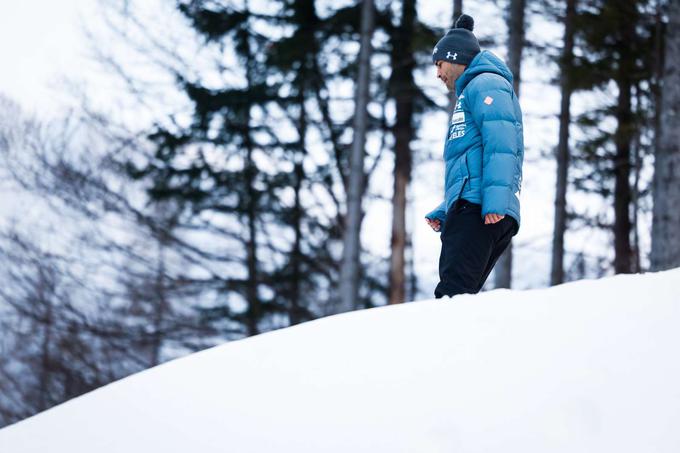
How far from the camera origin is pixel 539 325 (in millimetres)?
2543

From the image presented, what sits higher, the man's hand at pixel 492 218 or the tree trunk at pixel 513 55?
the tree trunk at pixel 513 55

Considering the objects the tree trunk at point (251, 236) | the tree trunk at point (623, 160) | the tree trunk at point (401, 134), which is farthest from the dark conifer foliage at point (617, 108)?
the tree trunk at point (251, 236)

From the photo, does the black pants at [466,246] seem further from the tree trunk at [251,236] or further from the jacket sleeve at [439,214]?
the tree trunk at [251,236]

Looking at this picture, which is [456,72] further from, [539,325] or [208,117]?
[208,117]

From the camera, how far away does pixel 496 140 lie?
3377 mm

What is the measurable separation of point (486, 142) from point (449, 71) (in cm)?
50

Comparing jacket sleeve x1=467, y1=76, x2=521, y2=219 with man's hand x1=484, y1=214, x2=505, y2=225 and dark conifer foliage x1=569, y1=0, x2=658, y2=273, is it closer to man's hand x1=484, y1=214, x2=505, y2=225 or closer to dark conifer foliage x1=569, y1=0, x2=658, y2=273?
man's hand x1=484, y1=214, x2=505, y2=225

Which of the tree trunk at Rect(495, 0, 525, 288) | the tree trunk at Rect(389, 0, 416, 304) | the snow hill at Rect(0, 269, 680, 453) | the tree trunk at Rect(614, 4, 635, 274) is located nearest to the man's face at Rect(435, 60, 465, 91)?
the snow hill at Rect(0, 269, 680, 453)

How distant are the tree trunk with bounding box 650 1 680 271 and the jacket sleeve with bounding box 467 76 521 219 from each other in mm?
4038

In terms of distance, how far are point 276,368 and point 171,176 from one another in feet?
34.0

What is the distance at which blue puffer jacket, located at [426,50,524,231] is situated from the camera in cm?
336

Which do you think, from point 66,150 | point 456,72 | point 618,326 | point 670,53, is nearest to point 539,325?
point 618,326

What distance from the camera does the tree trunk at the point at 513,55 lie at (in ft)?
30.1

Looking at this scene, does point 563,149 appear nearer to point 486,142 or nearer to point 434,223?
point 434,223
